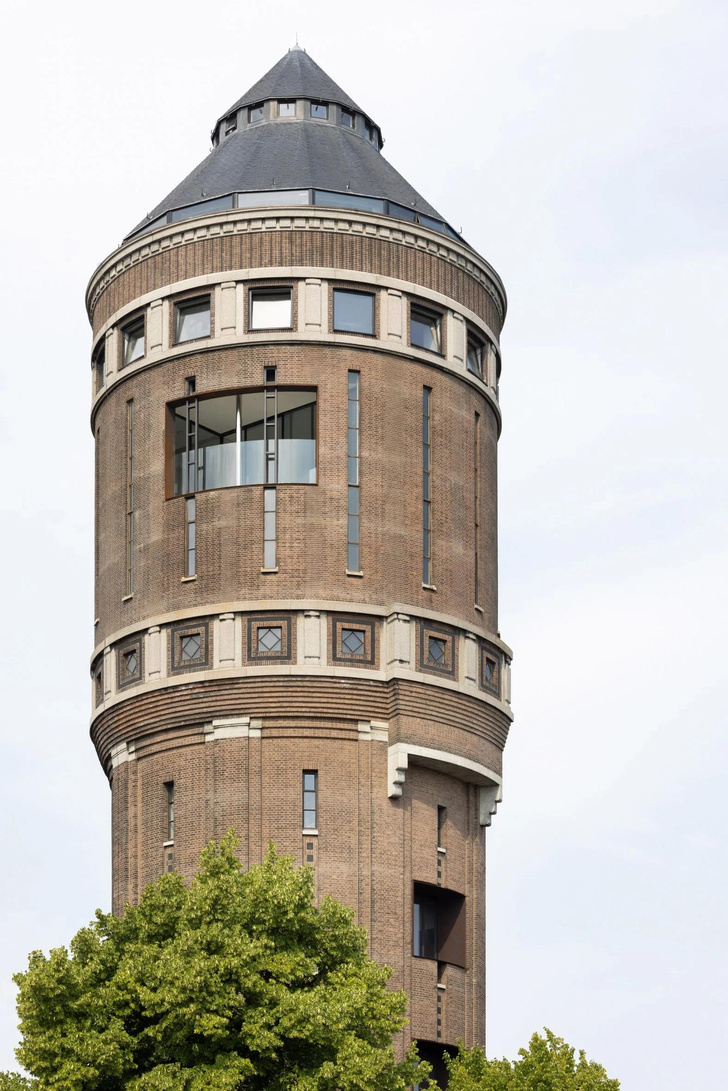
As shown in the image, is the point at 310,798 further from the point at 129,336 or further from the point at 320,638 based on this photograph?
the point at 129,336

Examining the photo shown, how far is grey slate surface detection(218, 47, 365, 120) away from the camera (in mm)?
92188

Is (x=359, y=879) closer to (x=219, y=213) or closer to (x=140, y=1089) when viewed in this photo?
(x=140, y=1089)

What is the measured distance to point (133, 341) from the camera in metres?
86.9

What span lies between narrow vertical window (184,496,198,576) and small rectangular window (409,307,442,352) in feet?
28.7

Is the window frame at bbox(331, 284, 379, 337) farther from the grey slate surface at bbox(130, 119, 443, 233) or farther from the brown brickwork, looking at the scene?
the grey slate surface at bbox(130, 119, 443, 233)

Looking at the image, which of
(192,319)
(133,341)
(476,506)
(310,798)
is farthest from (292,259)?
(310,798)

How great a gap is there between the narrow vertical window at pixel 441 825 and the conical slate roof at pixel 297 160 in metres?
19.0

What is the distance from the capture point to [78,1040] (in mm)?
64812

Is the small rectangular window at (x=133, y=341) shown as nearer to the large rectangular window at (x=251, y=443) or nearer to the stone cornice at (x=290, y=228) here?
the stone cornice at (x=290, y=228)

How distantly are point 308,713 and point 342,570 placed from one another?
15.0 feet

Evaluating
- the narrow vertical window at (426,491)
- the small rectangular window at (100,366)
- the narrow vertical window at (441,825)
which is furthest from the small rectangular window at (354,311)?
the narrow vertical window at (441,825)

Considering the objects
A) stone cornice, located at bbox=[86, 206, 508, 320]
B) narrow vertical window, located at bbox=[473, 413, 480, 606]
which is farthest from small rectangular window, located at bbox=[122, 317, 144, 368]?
narrow vertical window, located at bbox=[473, 413, 480, 606]

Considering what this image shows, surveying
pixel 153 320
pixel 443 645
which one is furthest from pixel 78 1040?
pixel 153 320

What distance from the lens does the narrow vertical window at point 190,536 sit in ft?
271
